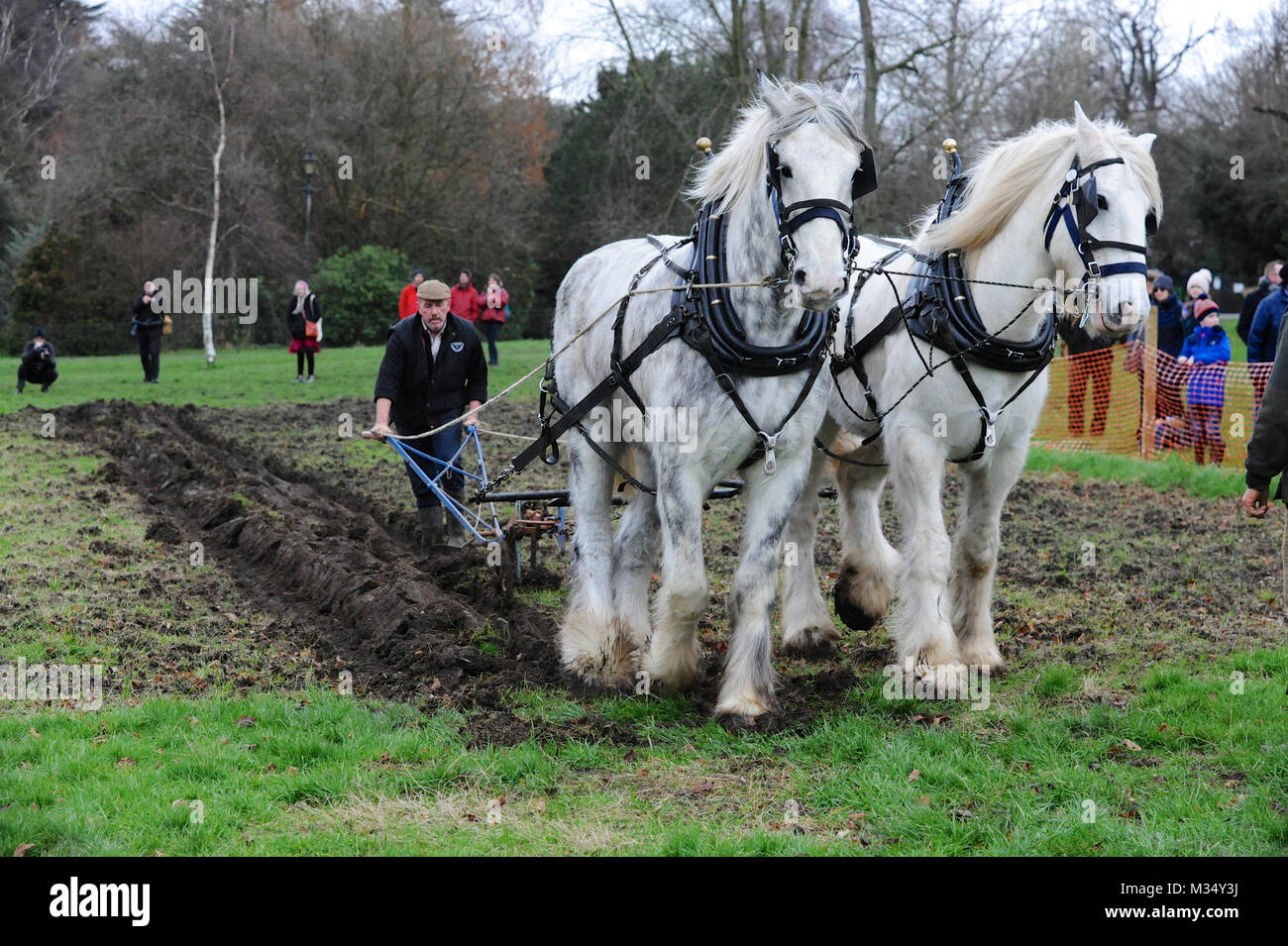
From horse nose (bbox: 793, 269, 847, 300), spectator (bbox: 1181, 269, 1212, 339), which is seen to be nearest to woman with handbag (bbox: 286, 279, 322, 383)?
spectator (bbox: 1181, 269, 1212, 339)

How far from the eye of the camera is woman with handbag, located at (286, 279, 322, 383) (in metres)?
20.8

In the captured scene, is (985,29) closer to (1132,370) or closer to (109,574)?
(1132,370)

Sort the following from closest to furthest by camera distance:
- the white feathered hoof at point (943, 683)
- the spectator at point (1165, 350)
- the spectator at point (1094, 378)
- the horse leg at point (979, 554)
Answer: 1. the white feathered hoof at point (943, 683)
2. the horse leg at point (979, 554)
3. the spectator at point (1165, 350)
4. the spectator at point (1094, 378)

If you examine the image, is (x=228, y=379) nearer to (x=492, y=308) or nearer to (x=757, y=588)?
(x=492, y=308)

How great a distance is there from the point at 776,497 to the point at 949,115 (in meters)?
18.7

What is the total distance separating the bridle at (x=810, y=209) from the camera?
4543 mm

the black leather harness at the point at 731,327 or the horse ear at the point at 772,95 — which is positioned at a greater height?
the horse ear at the point at 772,95

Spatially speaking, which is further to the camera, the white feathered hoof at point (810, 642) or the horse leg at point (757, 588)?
the white feathered hoof at point (810, 642)

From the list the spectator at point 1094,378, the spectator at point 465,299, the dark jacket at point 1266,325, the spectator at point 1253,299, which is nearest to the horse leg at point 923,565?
the dark jacket at point 1266,325

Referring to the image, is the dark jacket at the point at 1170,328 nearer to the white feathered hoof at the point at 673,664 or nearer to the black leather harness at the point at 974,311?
the black leather harness at the point at 974,311

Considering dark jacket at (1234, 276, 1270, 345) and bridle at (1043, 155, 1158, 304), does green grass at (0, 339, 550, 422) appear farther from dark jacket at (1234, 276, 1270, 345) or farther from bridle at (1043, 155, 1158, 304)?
bridle at (1043, 155, 1158, 304)

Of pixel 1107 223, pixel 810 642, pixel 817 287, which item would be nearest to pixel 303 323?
pixel 810 642

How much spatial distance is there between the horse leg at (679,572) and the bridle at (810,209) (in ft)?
3.35

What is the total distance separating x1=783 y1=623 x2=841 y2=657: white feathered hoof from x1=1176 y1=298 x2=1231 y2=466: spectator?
730 cm
